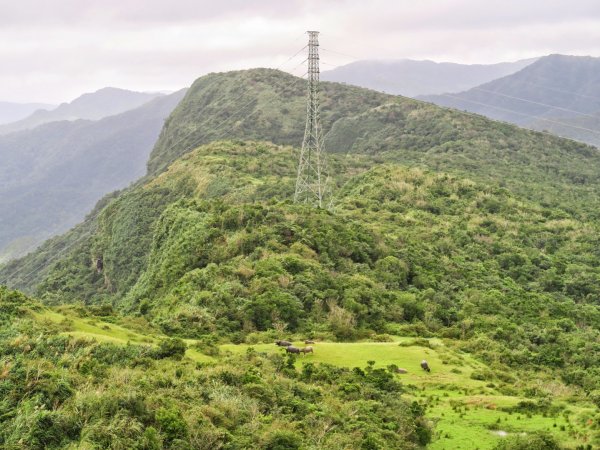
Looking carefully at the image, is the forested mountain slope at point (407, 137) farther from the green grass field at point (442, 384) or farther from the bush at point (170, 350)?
the bush at point (170, 350)

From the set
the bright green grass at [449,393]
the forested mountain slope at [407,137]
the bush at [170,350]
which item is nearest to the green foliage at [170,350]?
the bush at [170,350]

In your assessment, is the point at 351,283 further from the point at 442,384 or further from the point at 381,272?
the point at 442,384

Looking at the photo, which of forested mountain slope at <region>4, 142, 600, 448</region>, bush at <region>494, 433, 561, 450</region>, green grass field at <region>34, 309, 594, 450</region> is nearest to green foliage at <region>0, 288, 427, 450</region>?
green grass field at <region>34, 309, 594, 450</region>

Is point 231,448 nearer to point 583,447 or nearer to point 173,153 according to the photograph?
point 583,447

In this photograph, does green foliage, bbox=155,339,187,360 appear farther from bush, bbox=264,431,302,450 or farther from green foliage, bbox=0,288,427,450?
bush, bbox=264,431,302,450

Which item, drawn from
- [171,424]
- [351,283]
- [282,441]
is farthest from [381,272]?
[171,424]

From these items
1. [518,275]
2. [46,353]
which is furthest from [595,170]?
[46,353]
